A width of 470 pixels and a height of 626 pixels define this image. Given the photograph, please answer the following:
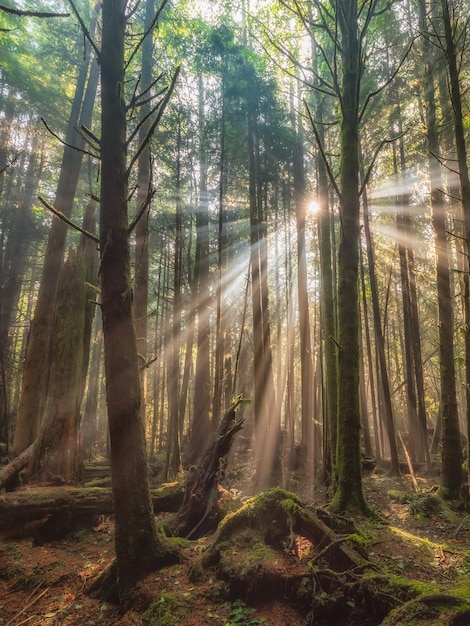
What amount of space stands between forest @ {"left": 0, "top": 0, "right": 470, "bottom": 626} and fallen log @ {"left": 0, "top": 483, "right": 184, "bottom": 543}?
0.03 m

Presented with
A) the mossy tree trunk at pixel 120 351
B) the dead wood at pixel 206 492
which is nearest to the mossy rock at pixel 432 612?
the mossy tree trunk at pixel 120 351

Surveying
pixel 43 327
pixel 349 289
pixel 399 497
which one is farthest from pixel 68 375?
pixel 399 497

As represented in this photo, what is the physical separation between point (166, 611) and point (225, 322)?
16711 millimetres

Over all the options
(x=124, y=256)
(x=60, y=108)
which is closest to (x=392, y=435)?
(x=124, y=256)

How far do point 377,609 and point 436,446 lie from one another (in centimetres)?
1850

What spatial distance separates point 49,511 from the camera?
5.26 m

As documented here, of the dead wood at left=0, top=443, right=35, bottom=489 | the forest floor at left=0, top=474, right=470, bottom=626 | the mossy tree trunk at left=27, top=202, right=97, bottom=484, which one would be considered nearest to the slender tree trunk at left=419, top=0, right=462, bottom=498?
the forest floor at left=0, top=474, right=470, bottom=626

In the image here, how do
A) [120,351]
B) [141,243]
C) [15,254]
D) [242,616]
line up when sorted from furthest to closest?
[15,254]
[141,243]
[120,351]
[242,616]

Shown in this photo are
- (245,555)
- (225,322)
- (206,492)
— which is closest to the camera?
(245,555)

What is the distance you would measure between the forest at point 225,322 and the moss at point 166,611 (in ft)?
0.06

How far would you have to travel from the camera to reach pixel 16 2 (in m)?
12.4

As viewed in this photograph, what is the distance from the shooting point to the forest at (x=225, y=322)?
3.29 metres

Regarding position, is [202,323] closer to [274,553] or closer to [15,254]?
[15,254]

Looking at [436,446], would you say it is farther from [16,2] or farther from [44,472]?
[16,2]
